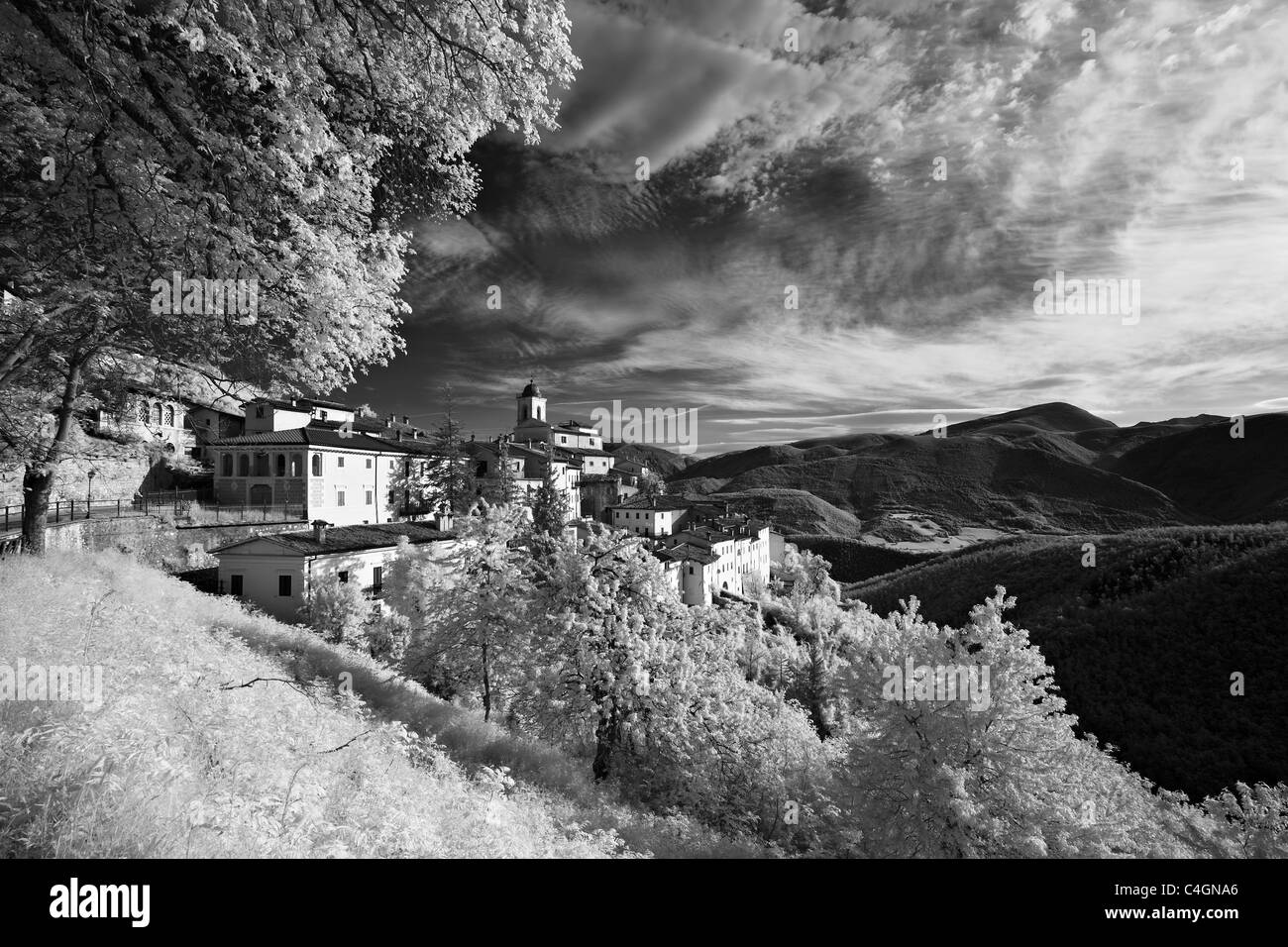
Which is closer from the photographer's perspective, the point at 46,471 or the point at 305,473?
the point at 46,471

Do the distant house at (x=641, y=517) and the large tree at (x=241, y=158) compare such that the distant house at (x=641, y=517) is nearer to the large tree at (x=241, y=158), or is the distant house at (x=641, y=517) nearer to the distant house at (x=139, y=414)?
the distant house at (x=139, y=414)

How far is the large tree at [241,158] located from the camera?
5965 mm

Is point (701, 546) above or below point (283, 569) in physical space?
below

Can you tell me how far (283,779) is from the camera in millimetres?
6965

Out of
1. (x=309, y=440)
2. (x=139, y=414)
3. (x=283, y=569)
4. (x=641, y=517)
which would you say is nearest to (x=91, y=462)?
(x=139, y=414)

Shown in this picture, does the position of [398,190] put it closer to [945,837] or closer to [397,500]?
[945,837]

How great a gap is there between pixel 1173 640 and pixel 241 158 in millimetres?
73471

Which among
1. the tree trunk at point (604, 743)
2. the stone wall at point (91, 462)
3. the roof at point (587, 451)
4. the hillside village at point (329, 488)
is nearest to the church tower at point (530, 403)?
the roof at point (587, 451)

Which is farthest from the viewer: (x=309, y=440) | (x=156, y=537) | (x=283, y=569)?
(x=309, y=440)

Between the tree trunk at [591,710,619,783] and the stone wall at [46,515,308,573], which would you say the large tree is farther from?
the stone wall at [46,515,308,573]

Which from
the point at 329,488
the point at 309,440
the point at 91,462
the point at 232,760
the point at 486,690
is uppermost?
the point at 309,440

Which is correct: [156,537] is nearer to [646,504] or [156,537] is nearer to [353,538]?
[353,538]

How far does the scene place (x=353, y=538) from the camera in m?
32.6

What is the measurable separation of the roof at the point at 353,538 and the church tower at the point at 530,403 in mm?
51696
